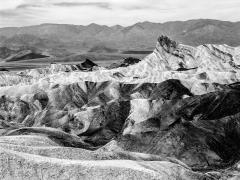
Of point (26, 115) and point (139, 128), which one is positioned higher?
point (139, 128)

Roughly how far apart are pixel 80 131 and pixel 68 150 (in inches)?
1819

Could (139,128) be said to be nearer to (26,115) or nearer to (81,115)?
(81,115)

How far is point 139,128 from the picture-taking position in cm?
7731

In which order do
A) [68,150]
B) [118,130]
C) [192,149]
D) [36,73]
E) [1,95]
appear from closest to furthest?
[68,150], [192,149], [118,130], [1,95], [36,73]

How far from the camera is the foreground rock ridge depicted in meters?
37.9

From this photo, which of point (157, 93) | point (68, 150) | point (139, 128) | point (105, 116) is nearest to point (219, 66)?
point (157, 93)

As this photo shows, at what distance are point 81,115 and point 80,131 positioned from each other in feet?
13.9

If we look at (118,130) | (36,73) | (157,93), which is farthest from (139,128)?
(36,73)

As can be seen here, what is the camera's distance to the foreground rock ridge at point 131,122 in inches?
1494

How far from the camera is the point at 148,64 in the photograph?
450 feet

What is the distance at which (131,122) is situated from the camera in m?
87.2

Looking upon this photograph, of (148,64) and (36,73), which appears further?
(36,73)

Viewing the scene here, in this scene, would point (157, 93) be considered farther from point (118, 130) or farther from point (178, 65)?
point (178, 65)

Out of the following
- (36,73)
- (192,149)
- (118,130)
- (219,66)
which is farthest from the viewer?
(36,73)
